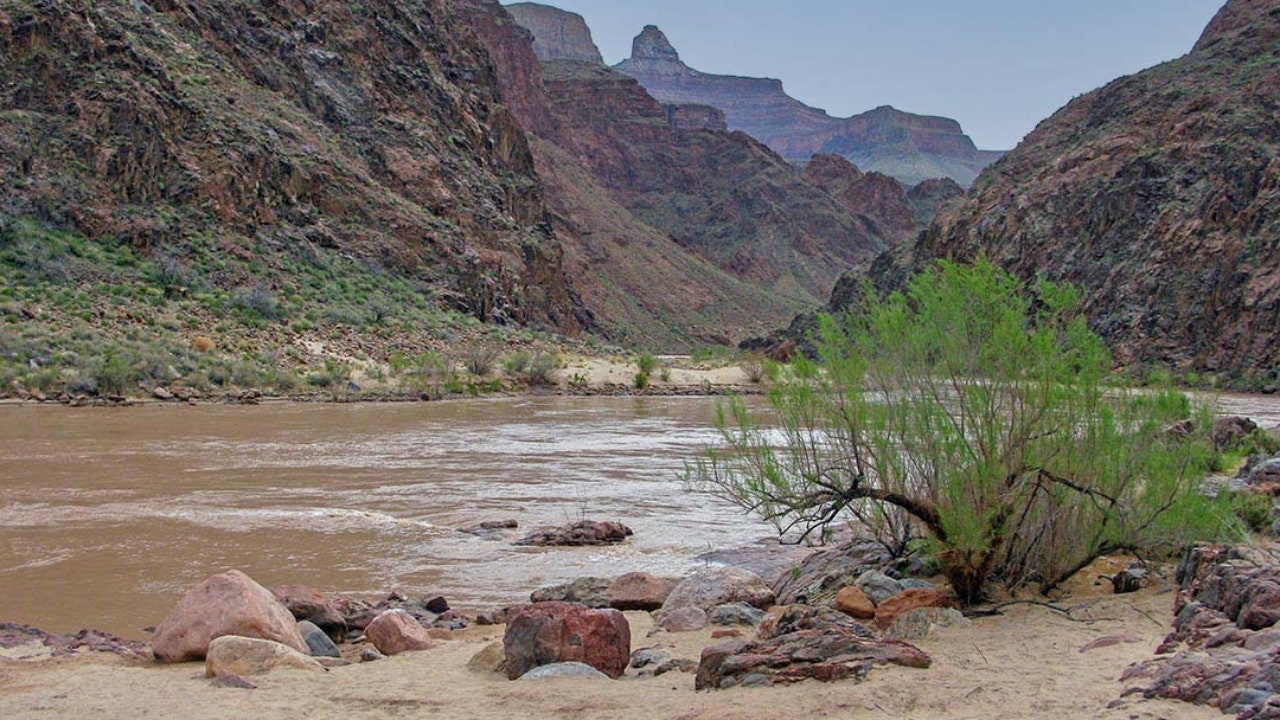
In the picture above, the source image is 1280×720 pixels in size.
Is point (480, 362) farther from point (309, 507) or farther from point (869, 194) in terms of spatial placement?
point (869, 194)

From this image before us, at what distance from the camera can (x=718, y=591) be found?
8.41 metres

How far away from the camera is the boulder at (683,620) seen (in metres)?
7.73

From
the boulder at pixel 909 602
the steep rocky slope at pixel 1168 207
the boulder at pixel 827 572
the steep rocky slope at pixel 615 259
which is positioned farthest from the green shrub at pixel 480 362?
the steep rocky slope at pixel 615 259

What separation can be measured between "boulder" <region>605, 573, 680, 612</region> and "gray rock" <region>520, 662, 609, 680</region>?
2.33m

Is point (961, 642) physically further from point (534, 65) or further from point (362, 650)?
point (534, 65)

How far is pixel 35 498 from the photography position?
13375 millimetres

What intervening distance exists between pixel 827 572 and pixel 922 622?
2.02m

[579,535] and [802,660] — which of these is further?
[579,535]

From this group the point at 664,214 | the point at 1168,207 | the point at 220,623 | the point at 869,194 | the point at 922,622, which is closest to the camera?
the point at 922,622

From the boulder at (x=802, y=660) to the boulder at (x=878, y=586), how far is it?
1612 mm

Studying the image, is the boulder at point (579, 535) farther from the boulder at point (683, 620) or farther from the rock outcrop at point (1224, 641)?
the rock outcrop at point (1224, 641)

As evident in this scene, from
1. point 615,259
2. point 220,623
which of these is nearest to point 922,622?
point 220,623

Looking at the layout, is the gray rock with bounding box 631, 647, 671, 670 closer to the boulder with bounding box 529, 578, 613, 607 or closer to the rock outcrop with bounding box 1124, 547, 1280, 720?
the boulder with bounding box 529, 578, 613, 607

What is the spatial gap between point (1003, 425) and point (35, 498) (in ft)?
38.6
